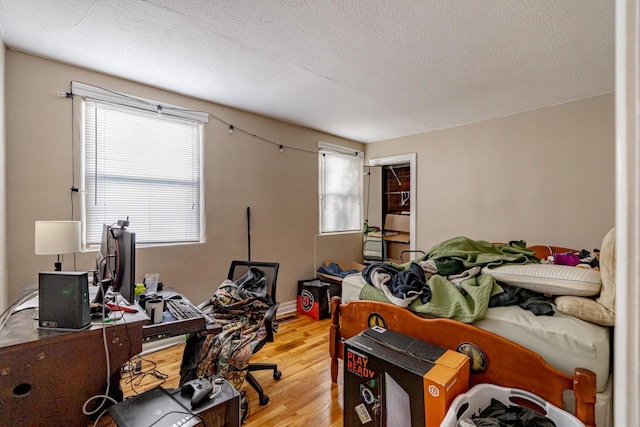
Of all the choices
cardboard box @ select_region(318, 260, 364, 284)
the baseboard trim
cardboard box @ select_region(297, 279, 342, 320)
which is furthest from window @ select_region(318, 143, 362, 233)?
the baseboard trim

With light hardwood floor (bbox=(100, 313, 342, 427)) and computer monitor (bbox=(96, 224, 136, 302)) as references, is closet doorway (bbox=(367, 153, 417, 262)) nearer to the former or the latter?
light hardwood floor (bbox=(100, 313, 342, 427))

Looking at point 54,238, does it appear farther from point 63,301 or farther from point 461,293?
point 461,293

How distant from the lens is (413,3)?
166 centimetres

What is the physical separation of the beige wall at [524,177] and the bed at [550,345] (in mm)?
1907

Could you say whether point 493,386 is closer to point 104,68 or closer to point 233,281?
point 233,281

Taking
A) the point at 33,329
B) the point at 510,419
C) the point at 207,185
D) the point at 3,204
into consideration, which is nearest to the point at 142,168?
the point at 207,185

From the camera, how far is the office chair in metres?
2.07

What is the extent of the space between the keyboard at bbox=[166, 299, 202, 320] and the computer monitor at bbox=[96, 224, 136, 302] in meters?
0.33

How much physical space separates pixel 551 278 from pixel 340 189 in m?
3.18

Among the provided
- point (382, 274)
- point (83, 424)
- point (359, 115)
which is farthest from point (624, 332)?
point (359, 115)

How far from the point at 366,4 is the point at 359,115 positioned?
1880 mm

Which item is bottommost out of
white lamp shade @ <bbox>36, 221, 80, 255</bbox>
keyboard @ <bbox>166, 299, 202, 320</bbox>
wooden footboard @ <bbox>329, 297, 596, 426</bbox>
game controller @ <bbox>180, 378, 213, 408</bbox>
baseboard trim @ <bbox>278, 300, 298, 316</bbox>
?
baseboard trim @ <bbox>278, 300, 298, 316</bbox>

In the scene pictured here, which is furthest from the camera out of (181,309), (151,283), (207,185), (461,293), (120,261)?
(207,185)

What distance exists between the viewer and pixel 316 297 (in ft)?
12.0
